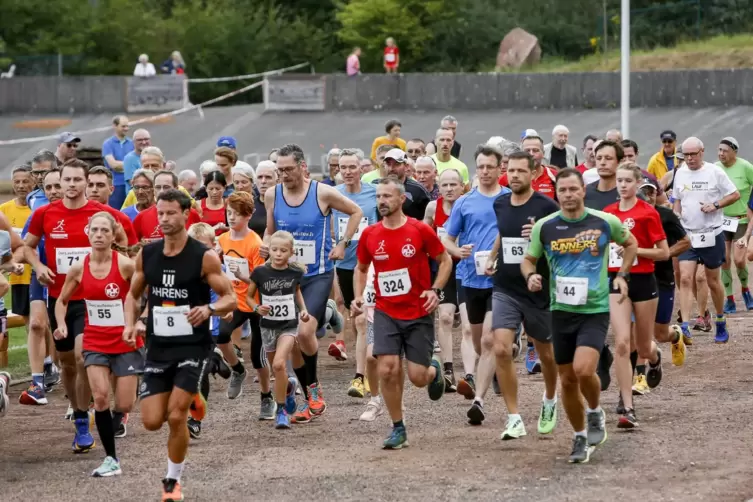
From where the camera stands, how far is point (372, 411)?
11195 millimetres

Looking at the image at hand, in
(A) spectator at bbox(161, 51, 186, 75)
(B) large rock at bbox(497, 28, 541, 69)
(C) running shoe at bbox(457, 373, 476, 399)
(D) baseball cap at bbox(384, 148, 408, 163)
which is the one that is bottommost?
(C) running shoe at bbox(457, 373, 476, 399)

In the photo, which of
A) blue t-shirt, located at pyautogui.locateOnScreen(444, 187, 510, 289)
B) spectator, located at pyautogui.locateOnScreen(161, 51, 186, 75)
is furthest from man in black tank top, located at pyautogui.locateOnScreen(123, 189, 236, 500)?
spectator, located at pyautogui.locateOnScreen(161, 51, 186, 75)

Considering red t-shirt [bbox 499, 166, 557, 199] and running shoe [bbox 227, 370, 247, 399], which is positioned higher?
red t-shirt [bbox 499, 166, 557, 199]

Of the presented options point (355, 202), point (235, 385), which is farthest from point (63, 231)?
point (355, 202)

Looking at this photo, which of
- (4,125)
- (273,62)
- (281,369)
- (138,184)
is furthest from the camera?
(273,62)

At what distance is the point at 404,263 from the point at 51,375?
4.92 m

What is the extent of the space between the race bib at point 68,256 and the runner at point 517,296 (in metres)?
3.04

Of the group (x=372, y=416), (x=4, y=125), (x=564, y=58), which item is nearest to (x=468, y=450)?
(x=372, y=416)

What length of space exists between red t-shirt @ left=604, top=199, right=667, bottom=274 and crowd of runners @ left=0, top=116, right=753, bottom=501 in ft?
0.04

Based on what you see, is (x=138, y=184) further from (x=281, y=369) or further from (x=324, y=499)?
(x=324, y=499)

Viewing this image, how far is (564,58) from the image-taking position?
141ft

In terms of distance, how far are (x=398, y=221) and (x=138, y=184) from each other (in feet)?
10.5

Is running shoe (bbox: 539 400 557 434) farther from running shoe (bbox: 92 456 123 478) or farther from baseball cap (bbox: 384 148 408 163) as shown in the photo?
baseball cap (bbox: 384 148 408 163)

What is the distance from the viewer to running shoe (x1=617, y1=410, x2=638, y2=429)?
10414 mm
